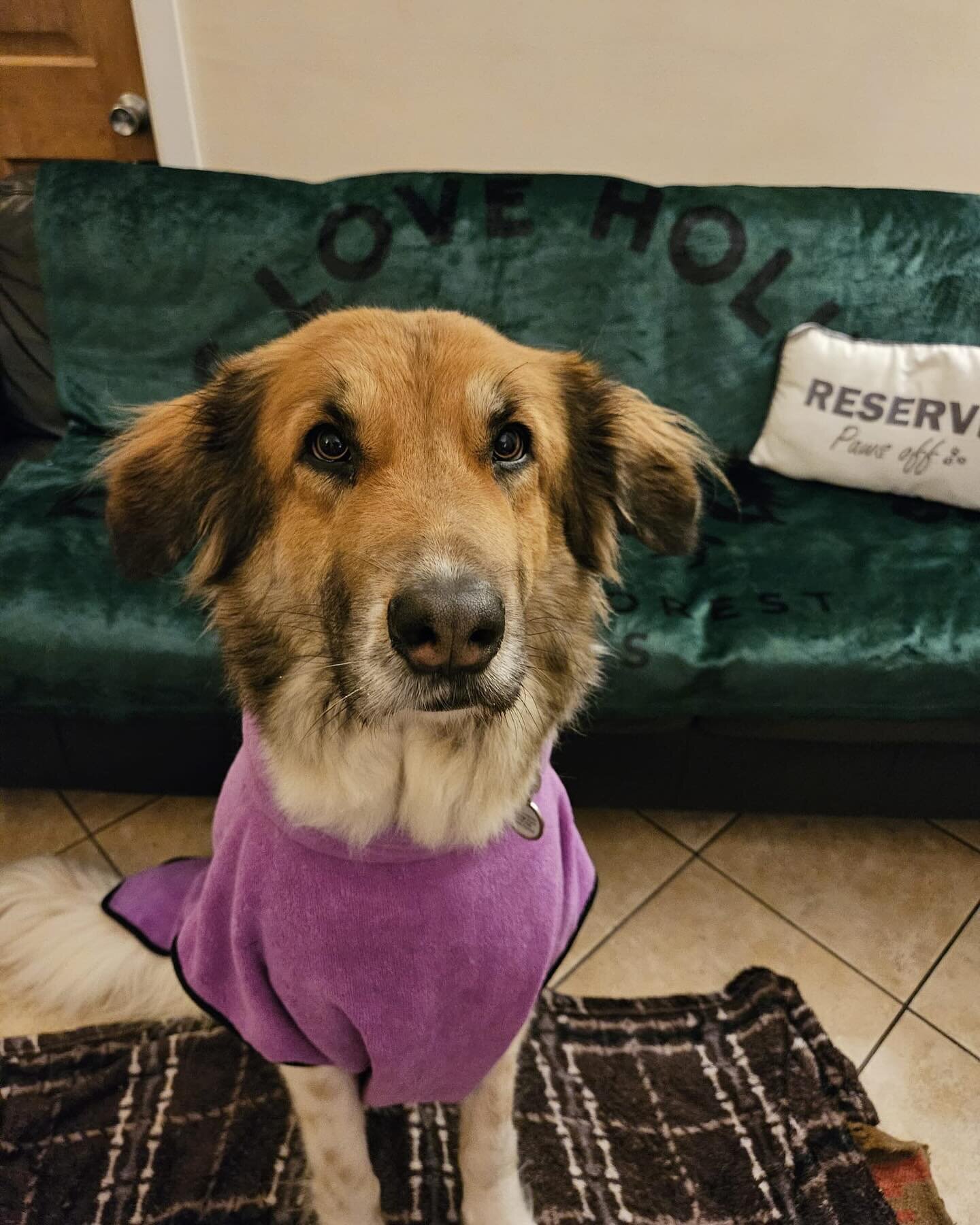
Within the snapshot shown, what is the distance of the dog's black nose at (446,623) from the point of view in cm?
76

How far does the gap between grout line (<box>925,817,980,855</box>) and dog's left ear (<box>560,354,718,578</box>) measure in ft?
4.09

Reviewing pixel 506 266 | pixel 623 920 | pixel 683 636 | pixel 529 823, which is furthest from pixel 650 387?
pixel 529 823

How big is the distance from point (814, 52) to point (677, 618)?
5.80 ft

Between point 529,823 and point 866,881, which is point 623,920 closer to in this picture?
point 866,881

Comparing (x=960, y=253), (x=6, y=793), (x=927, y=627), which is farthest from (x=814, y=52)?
(x=6, y=793)

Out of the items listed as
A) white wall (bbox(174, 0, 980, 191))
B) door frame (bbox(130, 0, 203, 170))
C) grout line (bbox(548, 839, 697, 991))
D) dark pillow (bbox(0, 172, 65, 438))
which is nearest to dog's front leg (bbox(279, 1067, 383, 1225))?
grout line (bbox(548, 839, 697, 991))

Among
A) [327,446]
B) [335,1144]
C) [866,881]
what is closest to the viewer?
[327,446]

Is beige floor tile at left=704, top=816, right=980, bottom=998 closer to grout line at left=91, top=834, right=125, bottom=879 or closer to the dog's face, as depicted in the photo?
the dog's face

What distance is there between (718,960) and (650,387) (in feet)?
4.59

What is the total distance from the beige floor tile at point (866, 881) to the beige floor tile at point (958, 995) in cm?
3

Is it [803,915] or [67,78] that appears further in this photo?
[67,78]

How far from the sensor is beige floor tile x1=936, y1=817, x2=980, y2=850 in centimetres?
201

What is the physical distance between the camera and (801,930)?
5.86 ft

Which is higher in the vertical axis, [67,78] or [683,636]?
[67,78]
